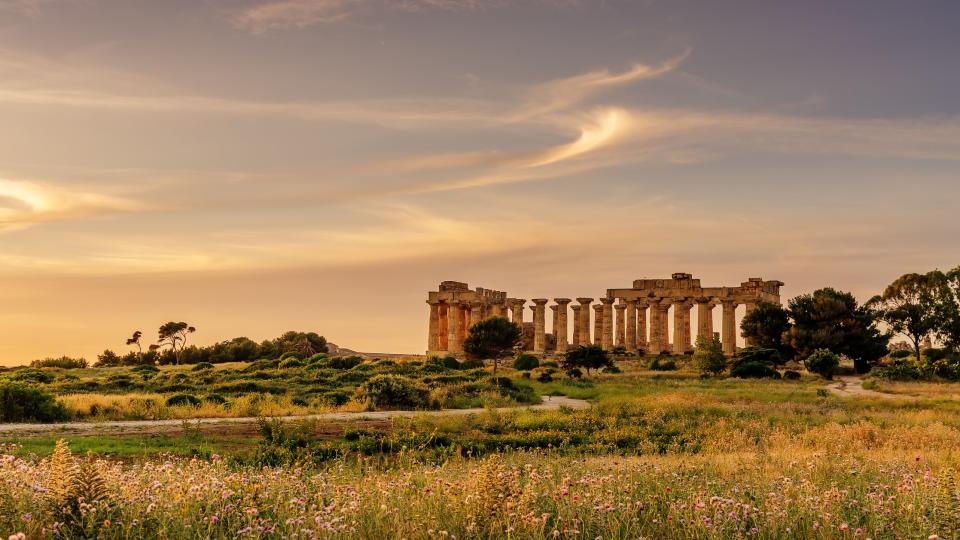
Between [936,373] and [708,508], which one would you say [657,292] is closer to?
[936,373]

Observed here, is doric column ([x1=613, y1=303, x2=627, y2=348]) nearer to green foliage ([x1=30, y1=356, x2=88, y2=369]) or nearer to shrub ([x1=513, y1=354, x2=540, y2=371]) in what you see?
shrub ([x1=513, y1=354, x2=540, y2=371])

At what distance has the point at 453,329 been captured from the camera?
94.6 m

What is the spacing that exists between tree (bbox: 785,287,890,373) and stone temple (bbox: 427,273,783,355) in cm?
841

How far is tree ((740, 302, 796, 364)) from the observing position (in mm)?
74875

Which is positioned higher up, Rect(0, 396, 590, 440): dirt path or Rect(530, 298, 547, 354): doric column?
Rect(530, 298, 547, 354): doric column

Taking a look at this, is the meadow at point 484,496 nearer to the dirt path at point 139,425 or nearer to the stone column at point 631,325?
the dirt path at point 139,425

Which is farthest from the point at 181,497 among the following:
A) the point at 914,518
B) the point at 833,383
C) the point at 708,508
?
the point at 833,383

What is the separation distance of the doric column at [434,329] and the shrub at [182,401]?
204 feet

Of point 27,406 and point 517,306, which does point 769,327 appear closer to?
point 517,306

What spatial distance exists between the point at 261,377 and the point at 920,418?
36.2 meters

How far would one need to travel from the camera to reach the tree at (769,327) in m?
74.9

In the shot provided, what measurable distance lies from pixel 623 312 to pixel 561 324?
23.3 feet

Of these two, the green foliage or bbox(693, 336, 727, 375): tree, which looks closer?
bbox(693, 336, 727, 375): tree

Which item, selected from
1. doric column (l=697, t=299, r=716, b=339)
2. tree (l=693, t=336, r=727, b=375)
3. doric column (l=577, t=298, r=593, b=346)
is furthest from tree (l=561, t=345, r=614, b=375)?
doric column (l=577, t=298, r=593, b=346)
